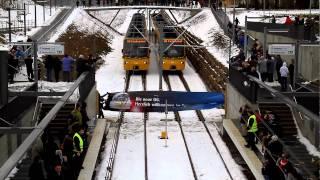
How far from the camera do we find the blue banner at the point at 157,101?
88.2 ft

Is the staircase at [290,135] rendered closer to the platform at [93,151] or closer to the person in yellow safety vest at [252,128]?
the person in yellow safety vest at [252,128]

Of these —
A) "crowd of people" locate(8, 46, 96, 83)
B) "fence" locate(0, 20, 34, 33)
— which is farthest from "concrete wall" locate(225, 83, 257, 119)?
"fence" locate(0, 20, 34, 33)

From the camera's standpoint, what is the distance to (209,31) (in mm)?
57500

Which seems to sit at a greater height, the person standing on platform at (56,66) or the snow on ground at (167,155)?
the person standing on platform at (56,66)

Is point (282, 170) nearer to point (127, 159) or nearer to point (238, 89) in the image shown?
point (127, 159)

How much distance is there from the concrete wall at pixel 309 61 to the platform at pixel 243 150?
3.73 m

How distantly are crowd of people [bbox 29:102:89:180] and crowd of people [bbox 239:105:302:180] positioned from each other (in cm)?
469

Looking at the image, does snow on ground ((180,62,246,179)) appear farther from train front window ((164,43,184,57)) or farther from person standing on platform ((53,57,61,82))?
person standing on platform ((53,57,61,82))

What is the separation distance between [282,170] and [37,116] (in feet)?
29.7

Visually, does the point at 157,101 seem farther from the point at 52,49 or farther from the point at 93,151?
the point at 93,151

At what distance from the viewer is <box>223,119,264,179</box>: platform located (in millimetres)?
18291

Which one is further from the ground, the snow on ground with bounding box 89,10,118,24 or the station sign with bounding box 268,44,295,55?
the snow on ground with bounding box 89,10,118,24

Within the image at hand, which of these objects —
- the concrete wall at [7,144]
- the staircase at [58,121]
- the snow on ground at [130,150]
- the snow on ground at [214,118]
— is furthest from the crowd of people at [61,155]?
the snow on ground at [214,118]

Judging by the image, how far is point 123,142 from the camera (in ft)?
77.9
